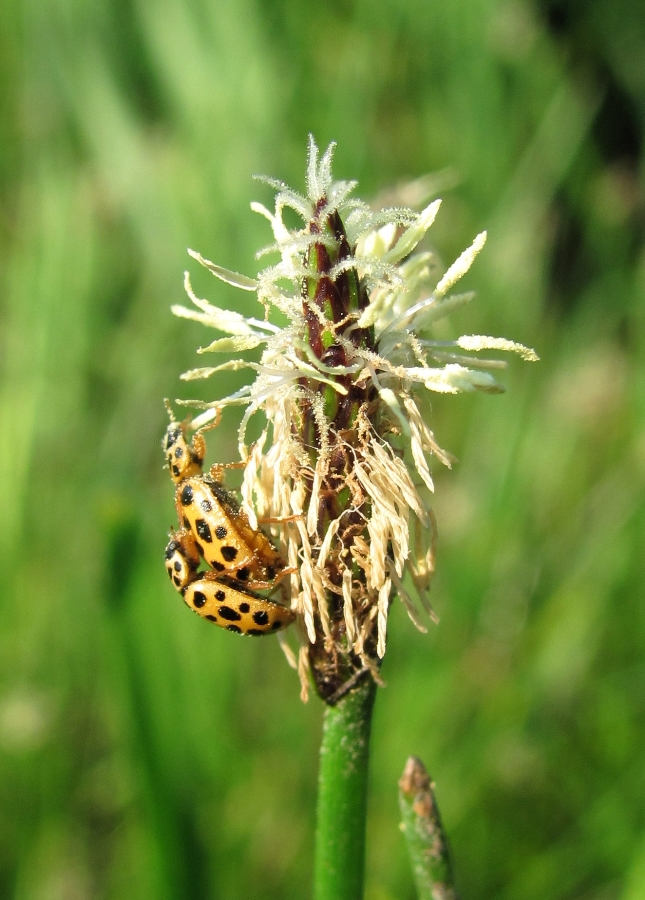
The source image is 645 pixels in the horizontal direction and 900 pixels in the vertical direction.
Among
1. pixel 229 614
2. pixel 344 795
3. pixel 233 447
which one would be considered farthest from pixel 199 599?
pixel 233 447

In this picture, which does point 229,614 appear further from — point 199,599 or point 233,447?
point 233,447

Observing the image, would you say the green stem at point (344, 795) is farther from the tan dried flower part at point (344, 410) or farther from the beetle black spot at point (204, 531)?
the beetle black spot at point (204, 531)

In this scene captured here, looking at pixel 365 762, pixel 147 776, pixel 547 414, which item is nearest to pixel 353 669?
pixel 365 762

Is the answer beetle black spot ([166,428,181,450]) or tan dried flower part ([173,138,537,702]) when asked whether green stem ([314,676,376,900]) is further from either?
beetle black spot ([166,428,181,450])

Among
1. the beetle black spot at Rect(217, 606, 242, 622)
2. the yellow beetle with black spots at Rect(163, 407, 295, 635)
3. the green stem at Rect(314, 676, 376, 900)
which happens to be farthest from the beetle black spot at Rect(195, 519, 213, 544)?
the green stem at Rect(314, 676, 376, 900)

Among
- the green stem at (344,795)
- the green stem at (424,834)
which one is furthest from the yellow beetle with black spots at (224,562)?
the green stem at (424,834)
